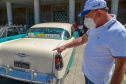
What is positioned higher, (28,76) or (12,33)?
(12,33)

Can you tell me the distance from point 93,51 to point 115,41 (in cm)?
A: 31

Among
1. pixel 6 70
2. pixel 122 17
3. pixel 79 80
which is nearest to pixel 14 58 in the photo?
pixel 6 70

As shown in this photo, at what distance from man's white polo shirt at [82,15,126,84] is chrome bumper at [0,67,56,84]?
3.56 feet

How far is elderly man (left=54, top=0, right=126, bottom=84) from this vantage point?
1.00 m

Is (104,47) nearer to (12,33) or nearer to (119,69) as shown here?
(119,69)

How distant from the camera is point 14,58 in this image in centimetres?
241

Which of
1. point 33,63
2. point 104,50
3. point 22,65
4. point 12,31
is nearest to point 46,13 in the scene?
point 12,31

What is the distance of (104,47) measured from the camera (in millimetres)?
1115

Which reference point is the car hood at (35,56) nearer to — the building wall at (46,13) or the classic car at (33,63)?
the classic car at (33,63)

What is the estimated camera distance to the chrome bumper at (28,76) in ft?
7.01

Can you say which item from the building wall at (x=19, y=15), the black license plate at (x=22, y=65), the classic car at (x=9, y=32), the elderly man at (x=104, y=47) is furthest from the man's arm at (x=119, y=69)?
the building wall at (x=19, y=15)

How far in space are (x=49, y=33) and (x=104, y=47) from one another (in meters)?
2.53

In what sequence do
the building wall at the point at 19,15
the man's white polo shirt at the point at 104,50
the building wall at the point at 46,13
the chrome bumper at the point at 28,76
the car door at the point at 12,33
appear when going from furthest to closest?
the building wall at the point at 19,15, the building wall at the point at 46,13, the car door at the point at 12,33, the chrome bumper at the point at 28,76, the man's white polo shirt at the point at 104,50

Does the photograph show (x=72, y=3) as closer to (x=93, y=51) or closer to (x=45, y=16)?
(x=45, y=16)
